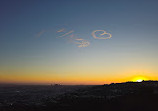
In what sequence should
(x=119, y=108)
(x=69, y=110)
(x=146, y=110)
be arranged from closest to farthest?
(x=146, y=110), (x=119, y=108), (x=69, y=110)

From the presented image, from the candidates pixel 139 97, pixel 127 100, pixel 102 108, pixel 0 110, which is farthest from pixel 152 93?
pixel 0 110

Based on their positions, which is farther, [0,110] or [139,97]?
[0,110]

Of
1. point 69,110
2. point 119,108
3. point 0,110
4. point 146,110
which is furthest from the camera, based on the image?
point 0,110

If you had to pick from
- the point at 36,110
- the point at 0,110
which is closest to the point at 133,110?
the point at 36,110

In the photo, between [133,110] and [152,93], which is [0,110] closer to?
[133,110]

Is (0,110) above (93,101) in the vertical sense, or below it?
below

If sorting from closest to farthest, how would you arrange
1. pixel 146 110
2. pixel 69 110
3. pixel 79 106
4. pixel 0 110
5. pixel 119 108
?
pixel 146 110, pixel 119 108, pixel 69 110, pixel 79 106, pixel 0 110

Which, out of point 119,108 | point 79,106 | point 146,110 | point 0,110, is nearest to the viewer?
point 146,110

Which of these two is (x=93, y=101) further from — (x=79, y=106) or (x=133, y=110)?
(x=133, y=110)

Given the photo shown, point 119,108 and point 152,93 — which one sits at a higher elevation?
point 152,93
